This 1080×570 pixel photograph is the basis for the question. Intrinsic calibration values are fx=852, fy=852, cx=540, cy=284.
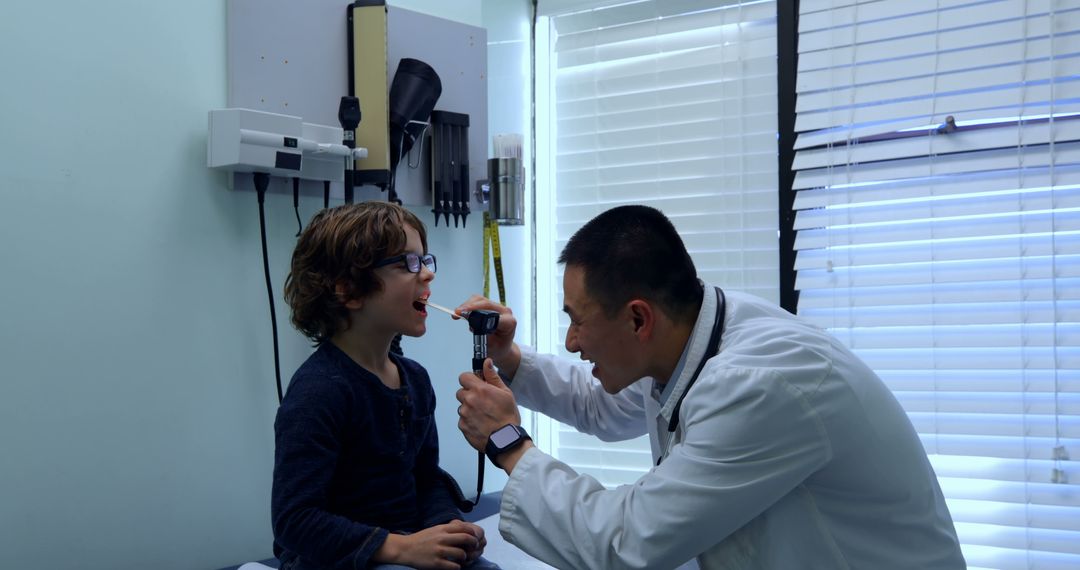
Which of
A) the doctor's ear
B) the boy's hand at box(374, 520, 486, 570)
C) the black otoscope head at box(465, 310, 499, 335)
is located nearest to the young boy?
the boy's hand at box(374, 520, 486, 570)

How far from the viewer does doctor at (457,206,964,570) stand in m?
1.25

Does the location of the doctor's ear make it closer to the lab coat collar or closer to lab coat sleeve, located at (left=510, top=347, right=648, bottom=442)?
the lab coat collar

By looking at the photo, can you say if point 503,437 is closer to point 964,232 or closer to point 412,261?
point 412,261

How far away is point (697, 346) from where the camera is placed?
1415 millimetres

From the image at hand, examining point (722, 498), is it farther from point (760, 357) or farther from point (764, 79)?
point (764, 79)

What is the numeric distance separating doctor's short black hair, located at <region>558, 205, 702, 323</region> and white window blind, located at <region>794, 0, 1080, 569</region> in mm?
1175

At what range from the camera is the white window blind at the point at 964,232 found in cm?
215

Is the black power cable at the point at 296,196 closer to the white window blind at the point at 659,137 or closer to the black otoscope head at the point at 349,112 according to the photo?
the black otoscope head at the point at 349,112

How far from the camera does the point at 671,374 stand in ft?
4.90

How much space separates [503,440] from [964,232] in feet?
4.94

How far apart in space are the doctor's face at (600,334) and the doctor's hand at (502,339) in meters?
0.33

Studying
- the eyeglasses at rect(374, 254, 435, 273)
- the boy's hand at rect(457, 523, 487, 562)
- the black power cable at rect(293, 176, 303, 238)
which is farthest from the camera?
the black power cable at rect(293, 176, 303, 238)

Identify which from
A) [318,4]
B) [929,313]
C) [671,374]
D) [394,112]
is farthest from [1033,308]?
[318,4]

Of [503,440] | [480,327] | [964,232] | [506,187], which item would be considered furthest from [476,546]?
[964,232]
